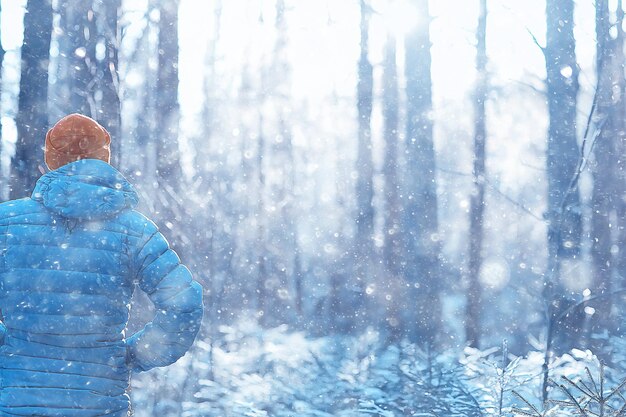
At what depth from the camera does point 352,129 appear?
29922mm

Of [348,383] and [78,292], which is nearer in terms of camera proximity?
[78,292]

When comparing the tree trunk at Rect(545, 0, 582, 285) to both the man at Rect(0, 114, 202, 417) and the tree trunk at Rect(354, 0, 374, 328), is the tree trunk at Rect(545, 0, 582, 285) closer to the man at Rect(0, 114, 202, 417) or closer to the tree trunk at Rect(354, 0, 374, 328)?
the tree trunk at Rect(354, 0, 374, 328)

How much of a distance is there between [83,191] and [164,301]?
21.0 inches

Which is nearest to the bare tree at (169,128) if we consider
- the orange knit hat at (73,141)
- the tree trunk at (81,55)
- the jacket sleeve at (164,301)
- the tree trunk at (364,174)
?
the tree trunk at (81,55)

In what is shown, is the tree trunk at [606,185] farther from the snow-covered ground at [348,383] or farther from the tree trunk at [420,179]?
the tree trunk at [420,179]

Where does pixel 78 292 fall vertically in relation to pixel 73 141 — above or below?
below

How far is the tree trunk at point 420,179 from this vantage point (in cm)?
1263

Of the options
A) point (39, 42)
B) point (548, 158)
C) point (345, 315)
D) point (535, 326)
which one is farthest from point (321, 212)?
point (39, 42)

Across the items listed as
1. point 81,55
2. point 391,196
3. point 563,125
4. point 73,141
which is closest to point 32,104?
point 81,55

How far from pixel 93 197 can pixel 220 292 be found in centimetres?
1033

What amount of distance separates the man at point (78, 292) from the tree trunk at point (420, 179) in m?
9.99

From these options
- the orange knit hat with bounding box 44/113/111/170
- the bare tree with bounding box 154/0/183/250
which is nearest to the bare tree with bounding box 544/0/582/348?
the bare tree with bounding box 154/0/183/250

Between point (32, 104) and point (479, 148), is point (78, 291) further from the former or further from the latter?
point (479, 148)

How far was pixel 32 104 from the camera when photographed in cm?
759
